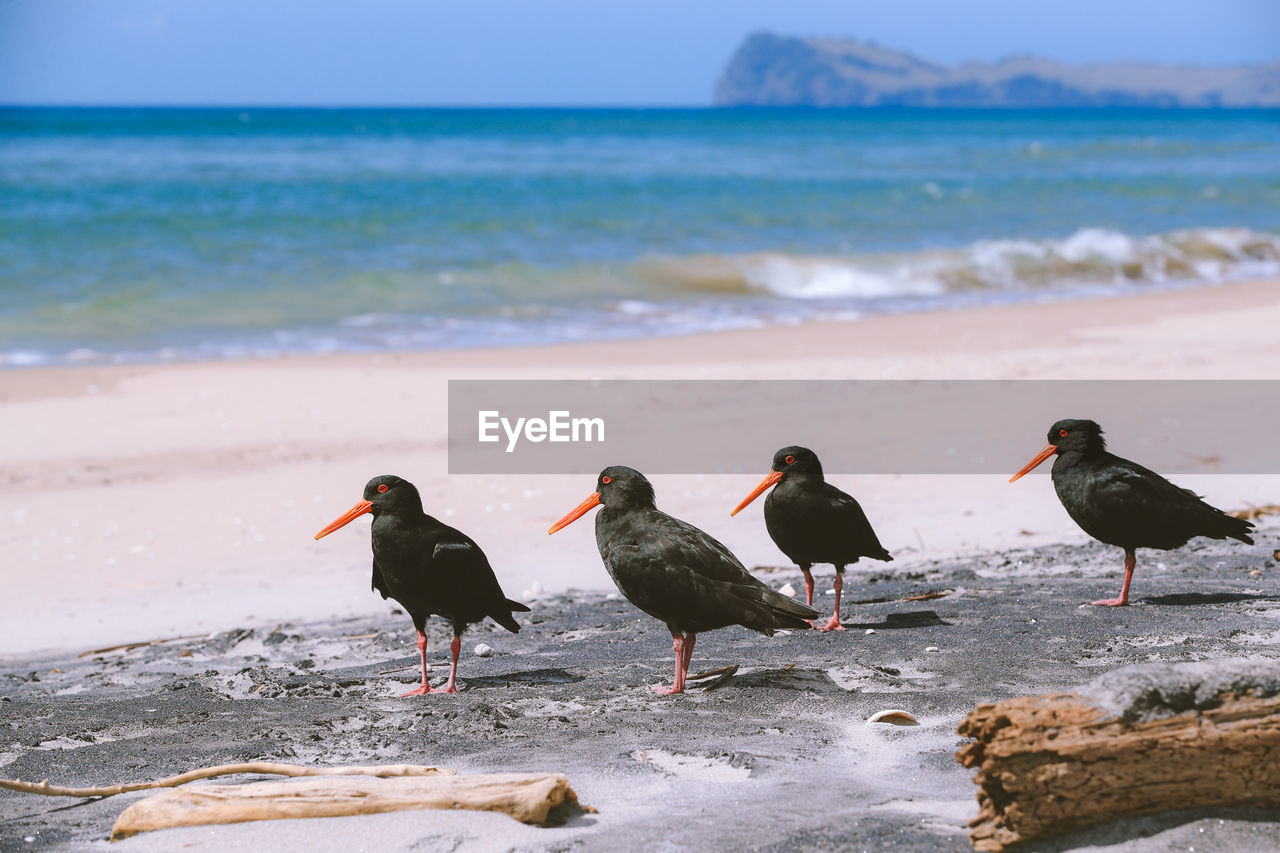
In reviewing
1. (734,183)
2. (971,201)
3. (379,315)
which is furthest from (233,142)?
(379,315)

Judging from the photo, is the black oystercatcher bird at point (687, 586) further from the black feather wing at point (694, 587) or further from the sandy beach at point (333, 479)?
the sandy beach at point (333, 479)

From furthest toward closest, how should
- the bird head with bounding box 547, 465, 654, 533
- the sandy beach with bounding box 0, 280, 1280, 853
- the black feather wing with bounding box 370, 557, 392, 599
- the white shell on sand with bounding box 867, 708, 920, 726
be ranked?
the black feather wing with bounding box 370, 557, 392, 599
the bird head with bounding box 547, 465, 654, 533
the white shell on sand with bounding box 867, 708, 920, 726
the sandy beach with bounding box 0, 280, 1280, 853

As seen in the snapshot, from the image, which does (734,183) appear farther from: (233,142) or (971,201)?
(233,142)

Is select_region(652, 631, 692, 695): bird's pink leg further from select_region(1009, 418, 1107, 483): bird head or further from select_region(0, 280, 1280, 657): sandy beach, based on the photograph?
select_region(0, 280, 1280, 657): sandy beach

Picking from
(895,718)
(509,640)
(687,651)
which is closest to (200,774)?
(687,651)

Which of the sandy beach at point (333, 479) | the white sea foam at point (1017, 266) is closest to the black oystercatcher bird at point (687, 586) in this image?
the sandy beach at point (333, 479)

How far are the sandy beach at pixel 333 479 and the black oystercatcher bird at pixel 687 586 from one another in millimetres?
2538

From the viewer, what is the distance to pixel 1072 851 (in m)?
3.37

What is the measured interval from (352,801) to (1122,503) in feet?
13.7

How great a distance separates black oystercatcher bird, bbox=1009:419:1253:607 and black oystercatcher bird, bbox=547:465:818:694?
1.77 metres

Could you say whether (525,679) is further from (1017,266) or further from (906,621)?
(1017,266)

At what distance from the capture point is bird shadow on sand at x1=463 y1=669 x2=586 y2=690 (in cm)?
568

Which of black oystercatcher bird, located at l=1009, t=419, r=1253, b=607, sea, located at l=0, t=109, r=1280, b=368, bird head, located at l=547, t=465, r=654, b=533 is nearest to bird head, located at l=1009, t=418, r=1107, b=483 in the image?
black oystercatcher bird, located at l=1009, t=419, r=1253, b=607

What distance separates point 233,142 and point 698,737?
77.2 meters
